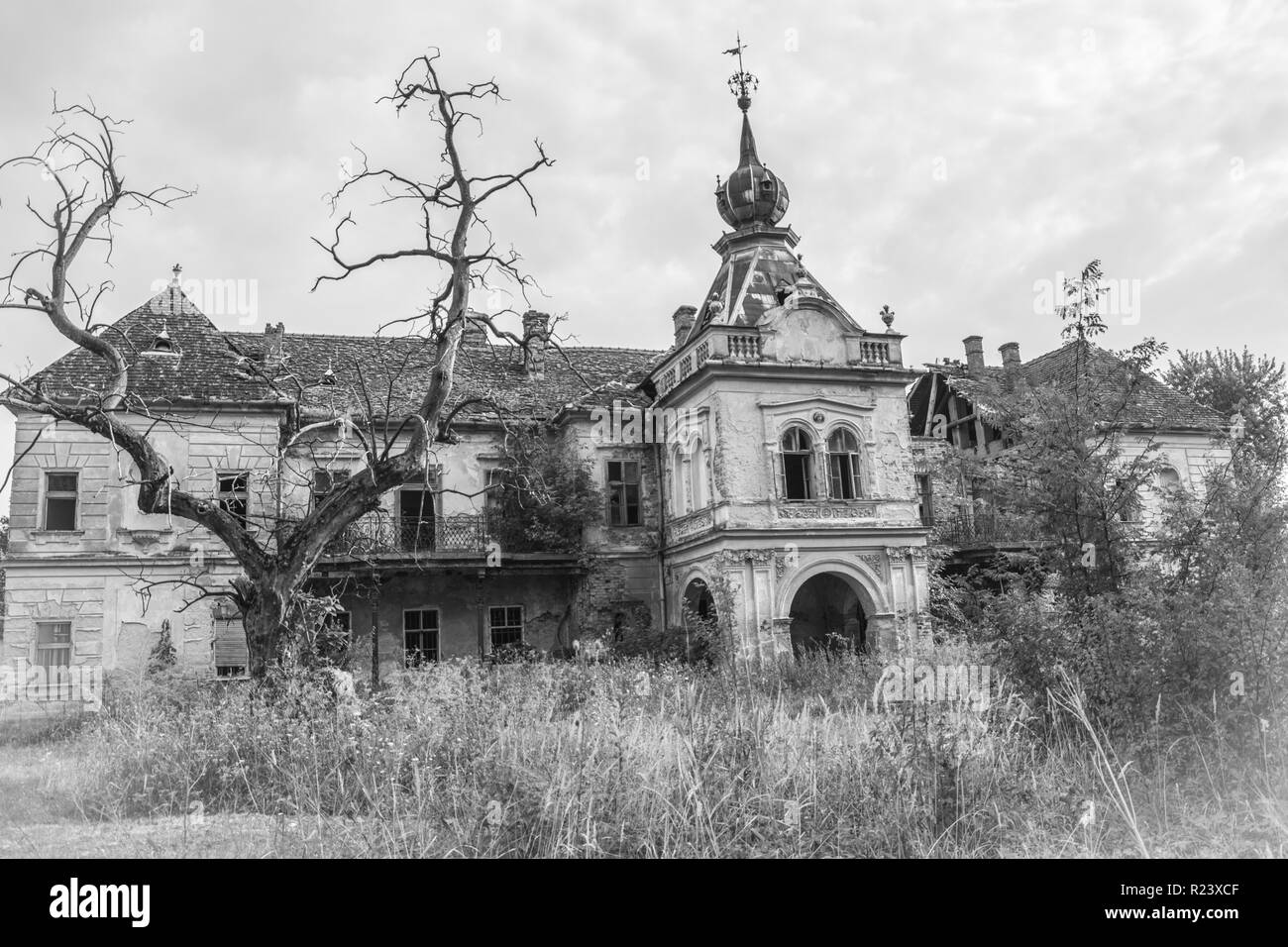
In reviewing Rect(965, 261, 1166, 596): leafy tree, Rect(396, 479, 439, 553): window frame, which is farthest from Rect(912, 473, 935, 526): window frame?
Rect(965, 261, 1166, 596): leafy tree

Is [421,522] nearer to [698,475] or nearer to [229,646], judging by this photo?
[229,646]

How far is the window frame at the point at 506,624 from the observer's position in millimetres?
21094

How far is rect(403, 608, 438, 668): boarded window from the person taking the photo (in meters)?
20.9

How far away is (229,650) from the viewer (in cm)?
1891

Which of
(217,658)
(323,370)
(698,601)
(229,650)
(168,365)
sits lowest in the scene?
(217,658)

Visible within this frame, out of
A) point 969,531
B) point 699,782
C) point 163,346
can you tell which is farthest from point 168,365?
point 969,531

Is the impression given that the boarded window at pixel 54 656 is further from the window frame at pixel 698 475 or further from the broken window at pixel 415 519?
the window frame at pixel 698 475

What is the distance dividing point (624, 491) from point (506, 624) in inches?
163

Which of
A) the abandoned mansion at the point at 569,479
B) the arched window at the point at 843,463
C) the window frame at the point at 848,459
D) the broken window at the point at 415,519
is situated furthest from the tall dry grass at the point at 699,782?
the broken window at the point at 415,519

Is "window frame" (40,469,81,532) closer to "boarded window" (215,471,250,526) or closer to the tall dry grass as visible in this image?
"boarded window" (215,471,250,526)

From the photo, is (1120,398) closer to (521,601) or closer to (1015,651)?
(1015,651)
